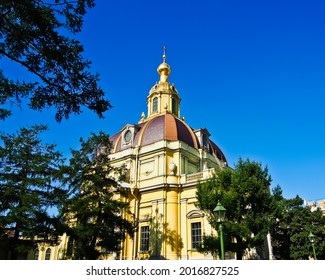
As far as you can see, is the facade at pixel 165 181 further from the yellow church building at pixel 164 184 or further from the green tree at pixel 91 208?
the green tree at pixel 91 208

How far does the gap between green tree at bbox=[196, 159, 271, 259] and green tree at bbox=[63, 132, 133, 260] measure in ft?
21.9

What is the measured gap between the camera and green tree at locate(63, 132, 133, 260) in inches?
786

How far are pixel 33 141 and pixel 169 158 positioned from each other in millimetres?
15849

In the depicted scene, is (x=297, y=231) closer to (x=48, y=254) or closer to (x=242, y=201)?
(x=242, y=201)

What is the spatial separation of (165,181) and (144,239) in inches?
245

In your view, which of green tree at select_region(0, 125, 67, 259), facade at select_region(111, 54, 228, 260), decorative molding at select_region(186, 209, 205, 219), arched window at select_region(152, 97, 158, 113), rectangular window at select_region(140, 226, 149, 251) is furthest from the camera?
arched window at select_region(152, 97, 158, 113)

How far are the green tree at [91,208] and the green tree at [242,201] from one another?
6.68m

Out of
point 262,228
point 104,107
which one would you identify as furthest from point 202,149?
point 104,107

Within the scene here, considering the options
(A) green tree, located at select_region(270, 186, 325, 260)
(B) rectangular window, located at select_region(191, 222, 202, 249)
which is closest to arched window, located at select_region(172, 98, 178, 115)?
(B) rectangular window, located at select_region(191, 222, 202, 249)

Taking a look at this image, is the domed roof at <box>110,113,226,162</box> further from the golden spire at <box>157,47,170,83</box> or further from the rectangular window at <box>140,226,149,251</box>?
the golden spire at <box>157,47,170,83</box>

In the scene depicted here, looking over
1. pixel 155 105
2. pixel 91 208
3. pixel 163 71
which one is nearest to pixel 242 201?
pixel 91 208

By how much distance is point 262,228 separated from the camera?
63.7 feet

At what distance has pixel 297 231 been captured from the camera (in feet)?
93.5

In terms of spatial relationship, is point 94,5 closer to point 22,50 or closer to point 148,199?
point 22,50
